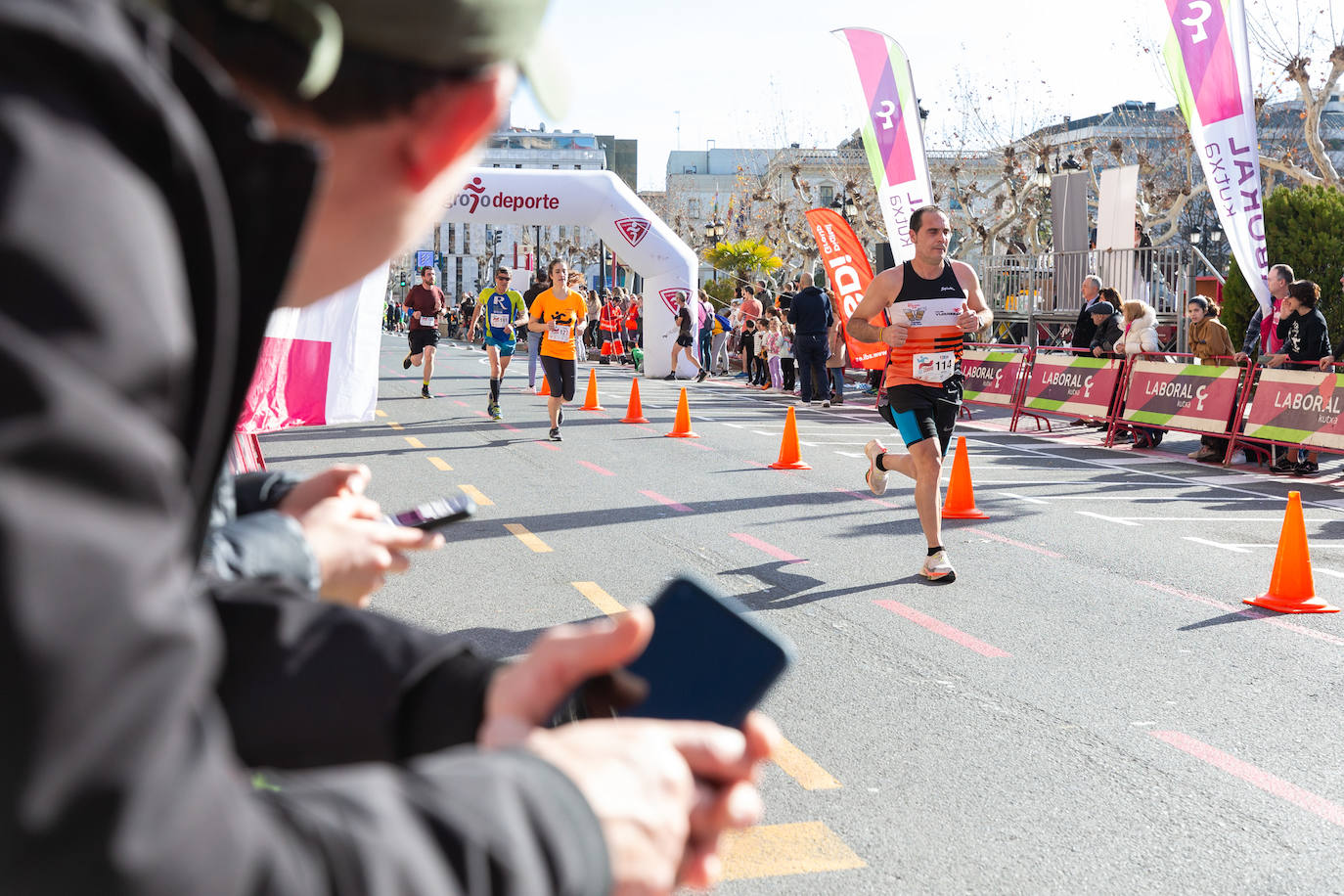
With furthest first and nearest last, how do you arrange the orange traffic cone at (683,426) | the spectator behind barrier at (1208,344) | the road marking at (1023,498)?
the orange traffic cone at (683,426) → the spectator behind barrier at (1208,344) → the road marking at (1023,498)

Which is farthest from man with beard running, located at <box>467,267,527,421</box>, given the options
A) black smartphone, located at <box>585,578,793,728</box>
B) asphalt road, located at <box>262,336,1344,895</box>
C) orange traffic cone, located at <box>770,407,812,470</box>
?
black smartphone, located at <box>585,578,793,728</box>

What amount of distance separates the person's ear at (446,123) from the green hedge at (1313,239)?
64.7 ft

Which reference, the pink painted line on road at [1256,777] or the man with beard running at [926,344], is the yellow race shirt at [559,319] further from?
the pink painted line on road at [1256,777]

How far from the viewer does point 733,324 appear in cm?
3284

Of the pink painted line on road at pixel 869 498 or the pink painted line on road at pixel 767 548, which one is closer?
the pink painted line on road at pixel 767 548

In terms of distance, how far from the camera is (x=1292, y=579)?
6.81m

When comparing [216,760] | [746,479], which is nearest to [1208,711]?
[216,760]

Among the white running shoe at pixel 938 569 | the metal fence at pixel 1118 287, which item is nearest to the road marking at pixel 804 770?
the white running shoe at pixel 938 569

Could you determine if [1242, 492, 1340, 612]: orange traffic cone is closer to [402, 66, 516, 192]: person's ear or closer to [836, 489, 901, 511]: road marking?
[836, 489, 901, 511]: road marking

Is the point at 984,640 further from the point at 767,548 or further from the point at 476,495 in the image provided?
the point at 476,495

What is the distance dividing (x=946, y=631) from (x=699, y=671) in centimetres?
528

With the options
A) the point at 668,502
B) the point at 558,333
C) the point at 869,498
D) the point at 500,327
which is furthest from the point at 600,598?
the point at 500,327

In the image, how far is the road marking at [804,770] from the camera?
4.07 metres

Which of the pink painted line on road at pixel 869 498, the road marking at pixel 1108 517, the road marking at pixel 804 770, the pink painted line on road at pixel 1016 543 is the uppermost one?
the pink painted line on road at pixel 869 498
